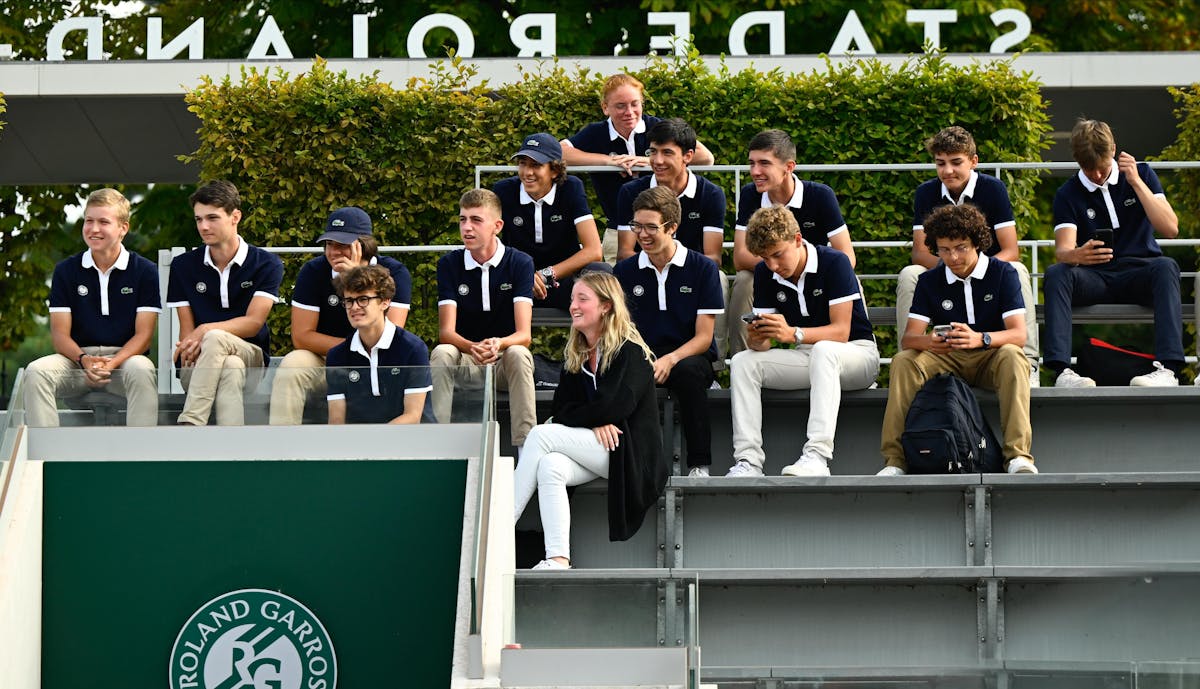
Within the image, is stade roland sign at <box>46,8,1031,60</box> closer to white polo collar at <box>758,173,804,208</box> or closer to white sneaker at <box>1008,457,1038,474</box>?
white polo collar at <box>758,173,804,208</box>

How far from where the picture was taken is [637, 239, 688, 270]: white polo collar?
29.2 ft

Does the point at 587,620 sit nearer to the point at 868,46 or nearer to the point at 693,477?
the point at 693,477

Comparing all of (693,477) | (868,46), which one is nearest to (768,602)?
(693,477)

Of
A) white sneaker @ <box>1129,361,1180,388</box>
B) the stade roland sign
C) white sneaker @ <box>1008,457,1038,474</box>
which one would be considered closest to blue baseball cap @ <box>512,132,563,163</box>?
white sneaker @ <box>1008,457,1038,474</box>

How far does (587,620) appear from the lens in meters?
6.58

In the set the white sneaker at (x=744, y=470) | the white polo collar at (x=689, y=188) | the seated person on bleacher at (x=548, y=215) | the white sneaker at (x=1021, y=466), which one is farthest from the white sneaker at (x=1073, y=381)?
the seated person on bleacher at (x=548, y=215)

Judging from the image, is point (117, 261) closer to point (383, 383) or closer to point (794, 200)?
point (383, 383)

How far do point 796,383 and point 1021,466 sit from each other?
112 centimetres

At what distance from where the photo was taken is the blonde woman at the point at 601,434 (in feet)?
26.1

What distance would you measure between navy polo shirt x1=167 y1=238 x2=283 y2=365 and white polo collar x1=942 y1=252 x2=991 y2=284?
131 inches

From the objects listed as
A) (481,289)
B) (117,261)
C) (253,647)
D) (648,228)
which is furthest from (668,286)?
(117,261)

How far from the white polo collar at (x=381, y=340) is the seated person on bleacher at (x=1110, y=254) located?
3244 mm

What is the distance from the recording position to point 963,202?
374 inches

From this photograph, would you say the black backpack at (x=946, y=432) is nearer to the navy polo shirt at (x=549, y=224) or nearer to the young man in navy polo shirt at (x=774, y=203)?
the young man in navy polo shirt at (x=774, y=203)
